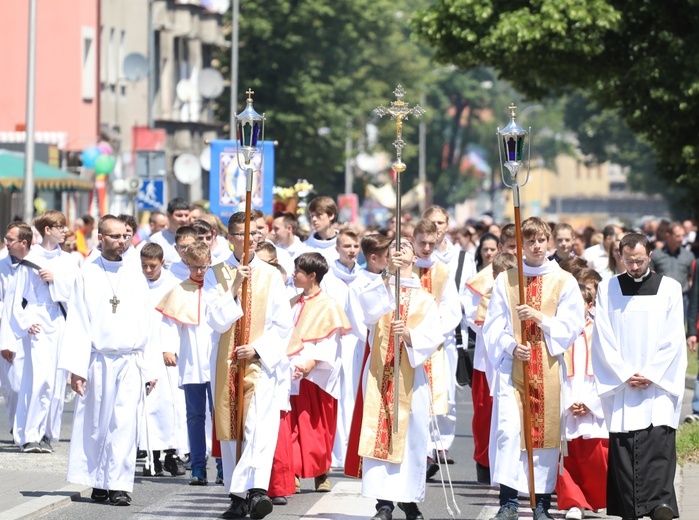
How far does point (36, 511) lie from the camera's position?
10.5m

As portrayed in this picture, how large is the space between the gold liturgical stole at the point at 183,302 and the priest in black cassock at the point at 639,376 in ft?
11.1

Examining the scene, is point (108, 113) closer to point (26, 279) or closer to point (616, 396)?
point (26, 279)

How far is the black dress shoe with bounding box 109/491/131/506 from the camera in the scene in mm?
11008

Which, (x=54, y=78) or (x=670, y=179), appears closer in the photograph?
(x=670, y=179)

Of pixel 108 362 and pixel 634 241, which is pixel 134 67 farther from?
pixel 634 241

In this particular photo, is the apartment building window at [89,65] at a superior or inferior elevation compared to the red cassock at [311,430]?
superior

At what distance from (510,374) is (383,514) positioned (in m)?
1.13

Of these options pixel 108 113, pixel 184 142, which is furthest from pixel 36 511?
pixel 184 142

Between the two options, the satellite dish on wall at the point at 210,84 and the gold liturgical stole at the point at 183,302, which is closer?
the gold liturgical stole at the point at 183,302

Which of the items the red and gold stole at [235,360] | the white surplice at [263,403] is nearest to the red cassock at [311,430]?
the white surplice at [263,403]

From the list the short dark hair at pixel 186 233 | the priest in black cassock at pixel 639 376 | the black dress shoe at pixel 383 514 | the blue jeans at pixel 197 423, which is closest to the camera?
the priest in black cassock at pixel 639 376

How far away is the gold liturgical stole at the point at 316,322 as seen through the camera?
1162 centimetres

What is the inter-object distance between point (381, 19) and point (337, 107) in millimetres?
4032

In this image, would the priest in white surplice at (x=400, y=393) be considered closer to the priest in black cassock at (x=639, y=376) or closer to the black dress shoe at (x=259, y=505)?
the black dress shoe at (x=259, y=505)
